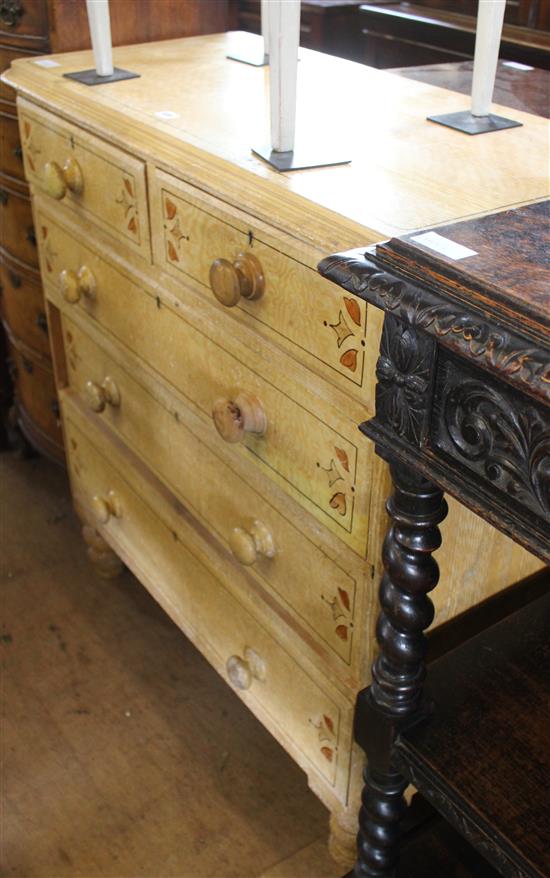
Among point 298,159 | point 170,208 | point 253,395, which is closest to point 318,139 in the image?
point 298,159

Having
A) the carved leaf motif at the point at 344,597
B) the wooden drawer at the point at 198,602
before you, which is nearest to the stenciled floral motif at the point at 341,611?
the carved leaf motif at the point at 344,597

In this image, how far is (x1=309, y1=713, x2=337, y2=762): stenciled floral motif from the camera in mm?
→ 1253

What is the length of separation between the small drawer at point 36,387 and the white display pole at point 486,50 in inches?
44.6

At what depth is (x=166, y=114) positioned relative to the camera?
131 cm

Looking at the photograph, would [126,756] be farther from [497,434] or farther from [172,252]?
[497,434]

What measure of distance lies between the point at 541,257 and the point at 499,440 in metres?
0.16

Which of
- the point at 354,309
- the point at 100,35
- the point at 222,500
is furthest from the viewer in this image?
the point at 100,35

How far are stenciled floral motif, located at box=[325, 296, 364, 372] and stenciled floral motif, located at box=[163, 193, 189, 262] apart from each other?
322mm

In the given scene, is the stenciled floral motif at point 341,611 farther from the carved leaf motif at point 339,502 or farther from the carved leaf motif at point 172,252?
the carved leaf motif at point 172,252

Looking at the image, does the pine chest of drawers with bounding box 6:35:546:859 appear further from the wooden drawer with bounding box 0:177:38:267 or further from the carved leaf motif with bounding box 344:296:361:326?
the wooden drawer with bounding box 0:177:38:267

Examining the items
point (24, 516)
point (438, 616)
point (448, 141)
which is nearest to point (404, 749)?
point (438, 616)

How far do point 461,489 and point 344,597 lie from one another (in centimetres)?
40

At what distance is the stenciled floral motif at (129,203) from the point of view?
1289mm

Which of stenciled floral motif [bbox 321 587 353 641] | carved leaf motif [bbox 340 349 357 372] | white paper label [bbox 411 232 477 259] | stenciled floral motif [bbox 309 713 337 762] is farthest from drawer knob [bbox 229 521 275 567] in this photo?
white paper label [bbox 411 232 477 259]
